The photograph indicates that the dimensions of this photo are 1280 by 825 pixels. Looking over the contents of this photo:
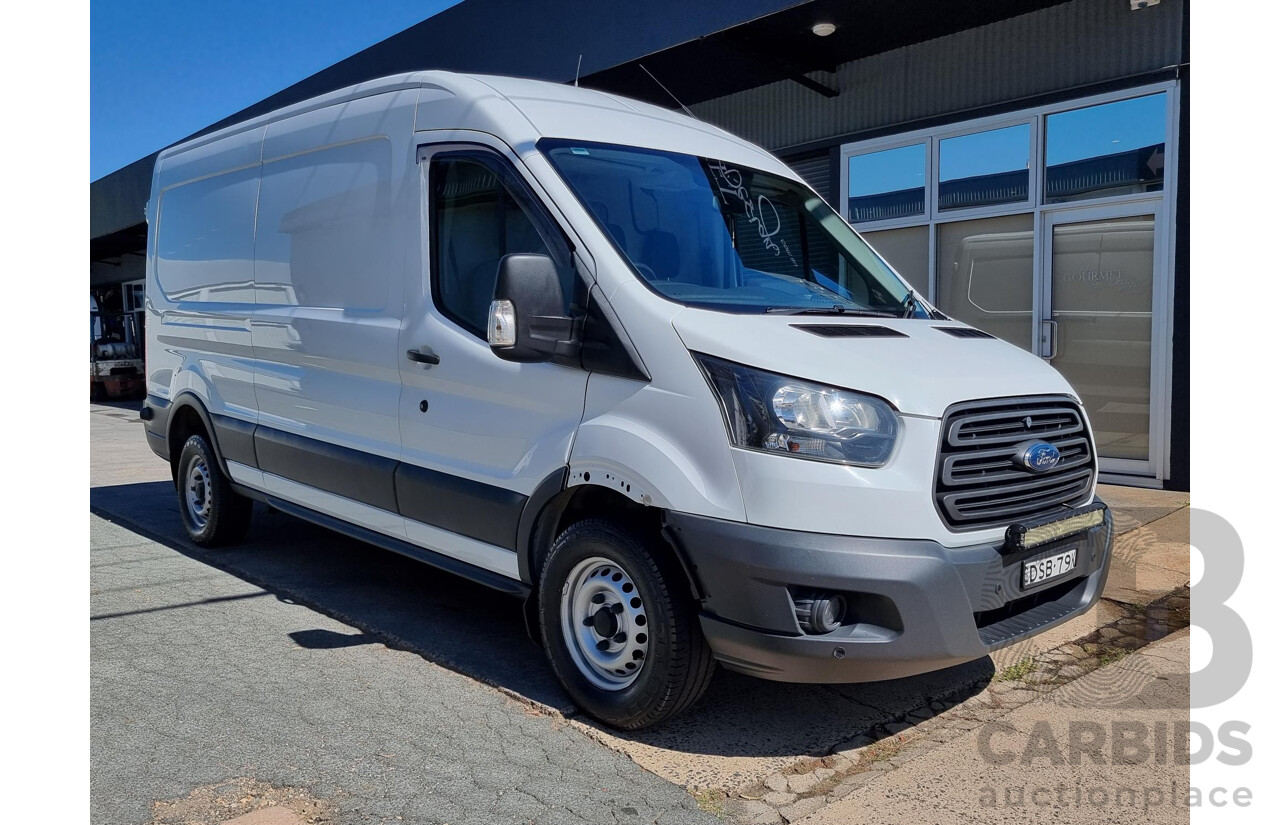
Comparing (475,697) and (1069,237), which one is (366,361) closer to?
(475,697)

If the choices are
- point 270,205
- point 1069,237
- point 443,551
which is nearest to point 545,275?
point 443,551

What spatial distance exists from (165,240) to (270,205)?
1.90 meters

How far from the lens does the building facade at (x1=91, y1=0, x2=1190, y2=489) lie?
771cm

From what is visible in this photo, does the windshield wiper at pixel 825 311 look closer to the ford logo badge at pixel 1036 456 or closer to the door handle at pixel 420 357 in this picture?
the ford logo badge at pixel 1036 456

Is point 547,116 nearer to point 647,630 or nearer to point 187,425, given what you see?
point 647,630

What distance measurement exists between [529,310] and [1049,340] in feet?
20.4

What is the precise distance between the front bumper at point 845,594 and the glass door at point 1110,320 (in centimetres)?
540

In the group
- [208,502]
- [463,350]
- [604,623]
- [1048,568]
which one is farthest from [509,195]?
[208,502]

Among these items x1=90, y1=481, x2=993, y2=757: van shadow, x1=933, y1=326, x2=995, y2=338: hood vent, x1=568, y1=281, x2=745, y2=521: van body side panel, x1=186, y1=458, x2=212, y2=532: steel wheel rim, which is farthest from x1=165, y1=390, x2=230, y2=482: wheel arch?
x1=933, y1=326, x2=995, y2=338: hood vent

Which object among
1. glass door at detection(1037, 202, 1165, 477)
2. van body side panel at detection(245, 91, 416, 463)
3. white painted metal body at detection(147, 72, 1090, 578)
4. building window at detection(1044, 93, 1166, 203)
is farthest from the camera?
glass door at detection(1037, 202, 1165, 477)

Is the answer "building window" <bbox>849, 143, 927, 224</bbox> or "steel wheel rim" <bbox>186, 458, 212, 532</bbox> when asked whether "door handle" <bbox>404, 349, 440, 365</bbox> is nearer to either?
"steel wheel rim" <bbox>186, 458, 212, 532</bbox>

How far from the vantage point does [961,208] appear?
9.02 metres

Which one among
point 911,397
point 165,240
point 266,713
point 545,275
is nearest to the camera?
point 911,397

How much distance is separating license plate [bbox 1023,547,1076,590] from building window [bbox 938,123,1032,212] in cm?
570
